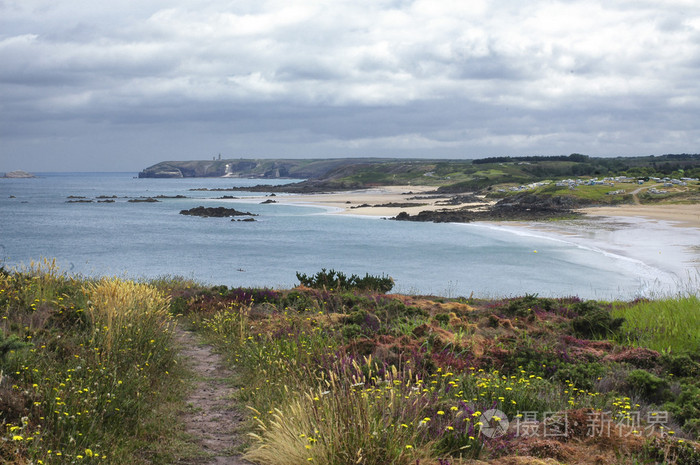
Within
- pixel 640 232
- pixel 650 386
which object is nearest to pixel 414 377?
pixel 650 386

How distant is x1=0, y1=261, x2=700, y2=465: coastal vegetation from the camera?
13.8 feet

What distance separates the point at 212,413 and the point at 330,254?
96.4ft

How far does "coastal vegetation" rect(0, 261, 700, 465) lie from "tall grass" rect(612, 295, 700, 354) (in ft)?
0.12

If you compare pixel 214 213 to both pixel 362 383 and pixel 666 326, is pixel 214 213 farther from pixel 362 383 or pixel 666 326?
pixel 362 383

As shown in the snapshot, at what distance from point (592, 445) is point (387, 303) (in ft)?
25.1

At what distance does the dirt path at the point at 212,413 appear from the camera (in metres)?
5.09

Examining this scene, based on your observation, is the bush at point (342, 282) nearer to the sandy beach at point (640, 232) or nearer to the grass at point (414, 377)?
the grass at point (414, 377)

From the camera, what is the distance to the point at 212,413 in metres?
6.30

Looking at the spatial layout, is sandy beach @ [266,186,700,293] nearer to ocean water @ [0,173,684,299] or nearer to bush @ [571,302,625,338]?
ocean water @ [0,173,684,299]

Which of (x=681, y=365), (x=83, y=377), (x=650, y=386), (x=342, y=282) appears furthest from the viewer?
(x=342, y=282)

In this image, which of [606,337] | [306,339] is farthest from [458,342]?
[606,337]

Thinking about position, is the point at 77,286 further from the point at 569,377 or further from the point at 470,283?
the point at 470,283

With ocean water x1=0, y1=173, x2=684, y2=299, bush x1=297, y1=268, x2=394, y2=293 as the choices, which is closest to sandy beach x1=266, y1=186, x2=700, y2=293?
ocean water x1=0, y1=173, x2=684, y2=299

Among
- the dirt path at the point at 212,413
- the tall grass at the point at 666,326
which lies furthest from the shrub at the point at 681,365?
the dirt path at the point at 212,413
